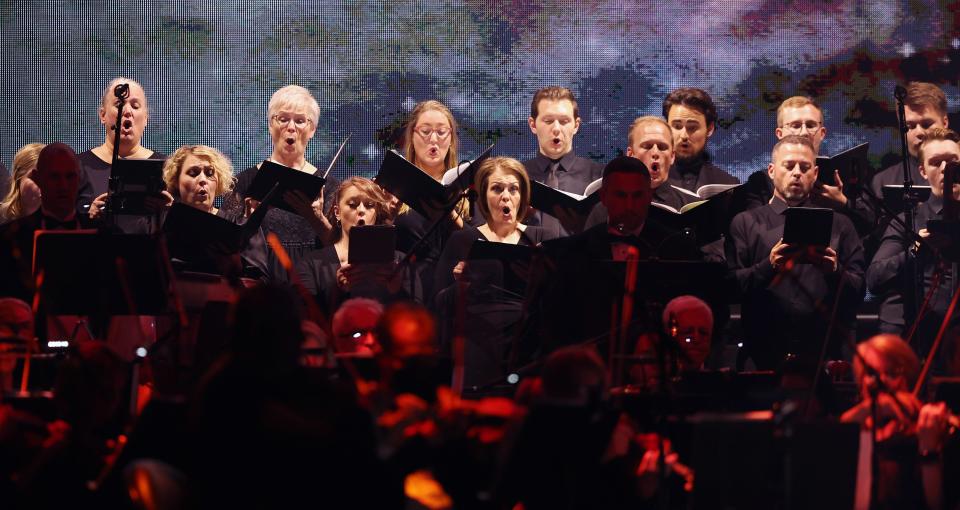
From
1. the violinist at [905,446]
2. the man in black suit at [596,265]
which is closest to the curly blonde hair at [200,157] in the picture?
the man in black suit at [596,265]

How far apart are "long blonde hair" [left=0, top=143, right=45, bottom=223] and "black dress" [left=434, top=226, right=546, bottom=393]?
212cm

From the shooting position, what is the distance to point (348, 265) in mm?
6227

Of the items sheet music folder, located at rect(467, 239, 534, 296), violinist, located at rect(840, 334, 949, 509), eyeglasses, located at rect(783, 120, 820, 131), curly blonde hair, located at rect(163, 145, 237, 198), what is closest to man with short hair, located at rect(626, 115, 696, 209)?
eyeglasses, located at rect(783, 120, 820, 131)

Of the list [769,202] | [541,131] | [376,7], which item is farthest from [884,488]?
[376,7]

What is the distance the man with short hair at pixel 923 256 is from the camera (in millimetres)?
6375

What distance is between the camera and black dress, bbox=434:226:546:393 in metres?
6.06

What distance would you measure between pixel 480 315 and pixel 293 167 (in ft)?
4.71

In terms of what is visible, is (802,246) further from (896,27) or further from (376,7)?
(376,7)

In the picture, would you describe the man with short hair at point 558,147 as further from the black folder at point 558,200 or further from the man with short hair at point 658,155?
the black folder at point 558,200

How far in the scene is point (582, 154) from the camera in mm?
7715

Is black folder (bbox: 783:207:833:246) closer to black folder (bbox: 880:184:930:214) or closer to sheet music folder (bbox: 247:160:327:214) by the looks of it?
black folder (bbox: 880:184:930:214)

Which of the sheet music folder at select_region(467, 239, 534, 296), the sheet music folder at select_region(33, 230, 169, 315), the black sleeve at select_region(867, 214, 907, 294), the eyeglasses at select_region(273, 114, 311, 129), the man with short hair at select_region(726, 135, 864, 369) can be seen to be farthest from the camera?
the eyeglasses at select_region(273, 114, 311, 129)

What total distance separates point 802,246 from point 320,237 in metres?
2.37

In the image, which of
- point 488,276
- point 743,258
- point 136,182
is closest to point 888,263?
point 743,258
